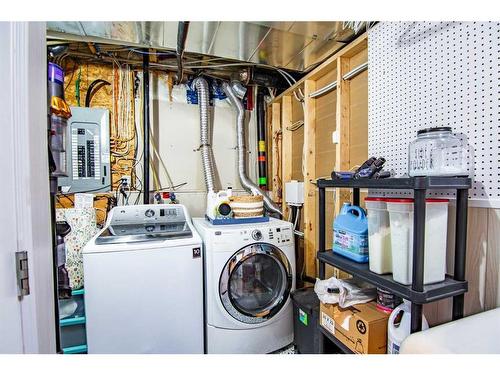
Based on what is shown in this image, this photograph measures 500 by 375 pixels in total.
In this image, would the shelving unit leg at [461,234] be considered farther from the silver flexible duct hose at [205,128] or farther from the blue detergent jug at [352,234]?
the silver flexible duct hose at [205,128]

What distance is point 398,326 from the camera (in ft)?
3.36

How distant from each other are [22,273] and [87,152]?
210 cm

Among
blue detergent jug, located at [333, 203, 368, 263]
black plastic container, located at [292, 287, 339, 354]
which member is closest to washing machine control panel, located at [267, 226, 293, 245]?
black plastic container, located at [292, 287, 339, 354]

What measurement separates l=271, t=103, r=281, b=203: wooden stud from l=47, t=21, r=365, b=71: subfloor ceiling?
855 millimetres

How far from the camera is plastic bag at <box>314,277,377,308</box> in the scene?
1222mm

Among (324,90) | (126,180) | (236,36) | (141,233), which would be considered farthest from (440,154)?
(126,180)

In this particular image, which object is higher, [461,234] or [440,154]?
[440,154]

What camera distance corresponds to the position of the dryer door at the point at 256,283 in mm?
1725

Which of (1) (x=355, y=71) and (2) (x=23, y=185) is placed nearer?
(2) (x=23, y=185)

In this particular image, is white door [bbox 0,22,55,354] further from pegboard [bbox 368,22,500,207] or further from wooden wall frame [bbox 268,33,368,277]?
wooden wall frame [bbox 268,33,368,277]

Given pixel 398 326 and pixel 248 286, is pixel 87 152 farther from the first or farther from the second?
pixel 398 326

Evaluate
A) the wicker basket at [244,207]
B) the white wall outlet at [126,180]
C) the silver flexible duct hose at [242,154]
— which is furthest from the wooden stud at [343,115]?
the white wall outlet at [126,180]
